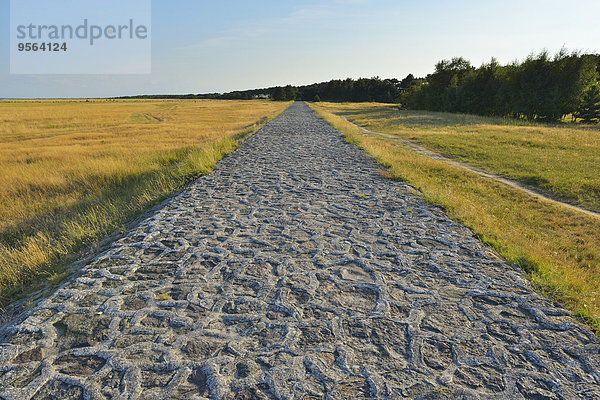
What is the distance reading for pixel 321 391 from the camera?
7.84ft

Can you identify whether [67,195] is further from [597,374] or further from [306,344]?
[597,374]

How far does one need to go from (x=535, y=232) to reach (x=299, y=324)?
5.99 metres

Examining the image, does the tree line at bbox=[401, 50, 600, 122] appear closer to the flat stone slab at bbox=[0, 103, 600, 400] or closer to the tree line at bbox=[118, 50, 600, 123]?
the tree line at bbox=[118, 50, 600, 123]

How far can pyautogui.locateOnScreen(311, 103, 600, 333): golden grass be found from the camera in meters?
3.73

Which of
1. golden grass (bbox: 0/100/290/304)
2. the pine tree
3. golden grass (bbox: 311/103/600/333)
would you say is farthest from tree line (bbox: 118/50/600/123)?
golden grass (bbox: 0/100/290/304)

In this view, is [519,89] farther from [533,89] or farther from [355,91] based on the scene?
[355,91]

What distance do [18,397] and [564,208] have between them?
1029cm

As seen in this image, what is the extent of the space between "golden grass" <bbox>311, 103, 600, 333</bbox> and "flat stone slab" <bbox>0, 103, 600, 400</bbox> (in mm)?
329

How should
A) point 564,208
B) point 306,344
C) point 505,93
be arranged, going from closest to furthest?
point 306,344
point 564,208
point 505,93

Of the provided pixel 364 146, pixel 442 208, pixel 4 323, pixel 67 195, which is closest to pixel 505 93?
pixel 364 146

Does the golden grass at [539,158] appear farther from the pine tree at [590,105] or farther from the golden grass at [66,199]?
the pine tree at [590,105]

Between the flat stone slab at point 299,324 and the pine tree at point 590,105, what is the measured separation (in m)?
37.5

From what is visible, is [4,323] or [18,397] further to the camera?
[4,323]

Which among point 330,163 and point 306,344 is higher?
point 330,163
